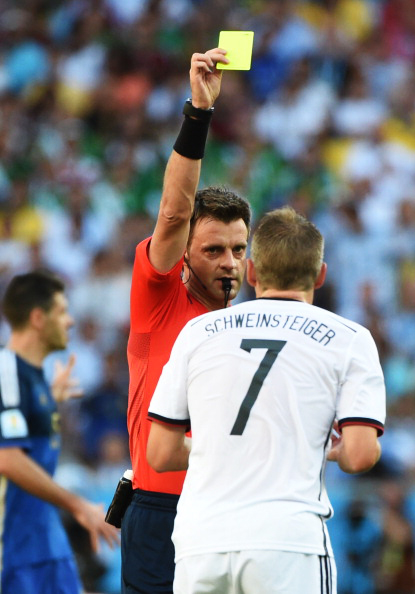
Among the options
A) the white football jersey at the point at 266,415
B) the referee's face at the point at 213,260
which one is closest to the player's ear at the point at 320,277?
the white football jersey at the point at 266,415

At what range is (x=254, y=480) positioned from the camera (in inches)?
126

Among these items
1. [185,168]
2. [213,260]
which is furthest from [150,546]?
[185,168]

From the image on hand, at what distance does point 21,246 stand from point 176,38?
3.90 metres

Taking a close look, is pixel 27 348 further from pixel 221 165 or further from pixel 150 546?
pixel 221 165

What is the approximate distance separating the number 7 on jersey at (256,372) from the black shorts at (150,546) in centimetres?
84

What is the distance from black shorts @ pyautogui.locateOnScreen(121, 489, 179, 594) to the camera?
3.91 m

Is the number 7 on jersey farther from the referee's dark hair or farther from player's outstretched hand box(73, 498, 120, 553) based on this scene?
player's outstretched hand box(73, 498, 120, 553)

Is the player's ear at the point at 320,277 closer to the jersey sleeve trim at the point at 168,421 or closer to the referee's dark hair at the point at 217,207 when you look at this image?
the jersey sleeve trim at the point at 168,421

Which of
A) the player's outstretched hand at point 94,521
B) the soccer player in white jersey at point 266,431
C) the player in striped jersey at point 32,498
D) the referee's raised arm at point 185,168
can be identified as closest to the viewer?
the soccer player in white jersey at point 266,431

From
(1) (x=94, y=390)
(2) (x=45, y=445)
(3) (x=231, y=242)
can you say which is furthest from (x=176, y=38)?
(3) (x=231, y=242)

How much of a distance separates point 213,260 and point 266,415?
1.19m

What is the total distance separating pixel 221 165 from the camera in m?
12.2

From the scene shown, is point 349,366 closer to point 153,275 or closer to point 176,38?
point 153,275

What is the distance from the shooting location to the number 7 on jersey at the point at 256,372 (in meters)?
3.23
